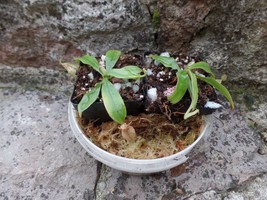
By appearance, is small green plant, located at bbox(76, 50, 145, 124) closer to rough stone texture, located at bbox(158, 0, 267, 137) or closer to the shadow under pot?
the shadow under pot

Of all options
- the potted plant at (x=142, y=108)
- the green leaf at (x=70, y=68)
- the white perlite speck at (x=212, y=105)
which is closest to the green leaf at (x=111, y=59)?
the potted plant at (x=142, y=108)

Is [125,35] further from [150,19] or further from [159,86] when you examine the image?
[159,86]

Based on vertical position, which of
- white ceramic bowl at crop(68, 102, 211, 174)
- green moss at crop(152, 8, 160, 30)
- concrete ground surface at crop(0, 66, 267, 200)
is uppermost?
green moss at crop(152, 8, 160, 30)

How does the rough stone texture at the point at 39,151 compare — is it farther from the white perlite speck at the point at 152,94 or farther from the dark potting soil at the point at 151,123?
the white perlite speck at the point at 152,94

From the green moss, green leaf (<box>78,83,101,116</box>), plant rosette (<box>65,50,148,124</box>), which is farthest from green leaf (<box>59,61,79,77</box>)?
the green moss

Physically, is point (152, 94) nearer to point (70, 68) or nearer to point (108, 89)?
point (108, 89)

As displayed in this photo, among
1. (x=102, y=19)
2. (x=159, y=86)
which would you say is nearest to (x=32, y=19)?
(x=102, y=19)

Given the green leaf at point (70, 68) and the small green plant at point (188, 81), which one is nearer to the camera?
the small green plant at point (188, 81)
